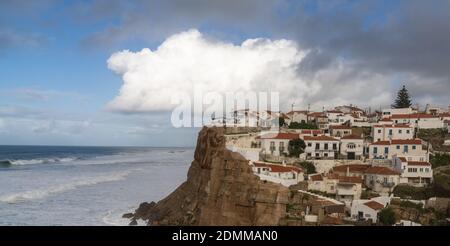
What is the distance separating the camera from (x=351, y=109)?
3272cm

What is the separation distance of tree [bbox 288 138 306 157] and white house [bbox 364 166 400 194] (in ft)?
12.9

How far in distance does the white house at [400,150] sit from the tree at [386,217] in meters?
5.09

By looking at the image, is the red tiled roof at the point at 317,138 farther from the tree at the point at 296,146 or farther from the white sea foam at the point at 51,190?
the white sea foam at the point at 51,190

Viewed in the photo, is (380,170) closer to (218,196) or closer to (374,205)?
(374,205)

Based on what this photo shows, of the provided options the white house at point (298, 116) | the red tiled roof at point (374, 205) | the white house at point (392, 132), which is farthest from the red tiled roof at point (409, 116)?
the red tiled roof at point (374, 205)

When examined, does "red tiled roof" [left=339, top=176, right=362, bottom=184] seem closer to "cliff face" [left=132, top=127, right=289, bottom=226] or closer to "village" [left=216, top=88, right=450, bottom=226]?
"village" [left=216, top=88, right=450, bottom=226]

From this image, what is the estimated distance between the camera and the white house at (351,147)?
21469 millimetres

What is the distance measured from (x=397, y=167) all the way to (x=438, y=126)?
309 inches

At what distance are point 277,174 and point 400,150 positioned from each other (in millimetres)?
6572

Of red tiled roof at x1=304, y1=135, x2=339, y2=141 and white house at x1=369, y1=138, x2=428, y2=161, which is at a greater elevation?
red tiled roof at x1=304, y1=135, x2=339, y2=141

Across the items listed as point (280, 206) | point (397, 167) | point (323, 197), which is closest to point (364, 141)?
point (397, 167)

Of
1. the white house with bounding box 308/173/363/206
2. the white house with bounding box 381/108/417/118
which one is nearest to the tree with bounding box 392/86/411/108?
the white house with bounding box 381/108/417/118

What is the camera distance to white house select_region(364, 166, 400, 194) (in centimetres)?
1722
